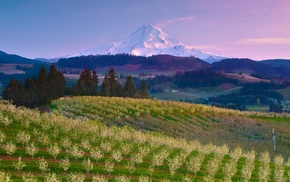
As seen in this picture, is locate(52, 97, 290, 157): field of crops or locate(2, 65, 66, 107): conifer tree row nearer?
locate(52, 97, 290, 157): field of crops

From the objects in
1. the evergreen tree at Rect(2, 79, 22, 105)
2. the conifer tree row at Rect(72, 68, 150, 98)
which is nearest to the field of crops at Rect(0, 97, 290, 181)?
the evergreen tree at Rect(2, 79, 22, 105)

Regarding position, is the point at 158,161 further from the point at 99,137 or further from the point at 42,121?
the point at 42,121

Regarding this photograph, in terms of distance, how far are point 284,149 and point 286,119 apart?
28888mm

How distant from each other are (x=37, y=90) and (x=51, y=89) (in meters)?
4.55

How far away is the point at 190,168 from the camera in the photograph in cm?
3139

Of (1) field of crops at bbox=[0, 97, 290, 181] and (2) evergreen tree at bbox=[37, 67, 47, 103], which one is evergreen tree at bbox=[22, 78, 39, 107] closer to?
(2) evergreen tree at bbox=[37, 67, 47, 103]

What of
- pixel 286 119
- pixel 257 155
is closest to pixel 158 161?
pixel 257 155

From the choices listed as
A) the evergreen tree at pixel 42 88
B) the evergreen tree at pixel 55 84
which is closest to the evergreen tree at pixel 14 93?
the evergreen tree at pixel 42 88

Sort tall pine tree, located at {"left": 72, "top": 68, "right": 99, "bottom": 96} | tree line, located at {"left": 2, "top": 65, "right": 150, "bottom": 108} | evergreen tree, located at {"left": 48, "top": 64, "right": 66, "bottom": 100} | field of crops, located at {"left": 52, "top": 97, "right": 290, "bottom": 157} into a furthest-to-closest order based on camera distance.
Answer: tall pine tree, located at {"left": 72, "top": 68, "right": 99, "bottom": 96}, evergreen tree, located at {"left": 48, "top": 64, "right": 66, "bottom": 100}, tree line, located at {"left": 2, "top": 65, "right": 150, "bottom": 108}, field of crops, located at {"left": 52, "top": 97, "right": 290, "bottom": 157}

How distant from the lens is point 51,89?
372 ft

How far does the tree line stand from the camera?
106062 mm

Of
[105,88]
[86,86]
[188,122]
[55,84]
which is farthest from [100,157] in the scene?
[86,86]

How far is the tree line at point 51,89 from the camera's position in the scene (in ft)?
348

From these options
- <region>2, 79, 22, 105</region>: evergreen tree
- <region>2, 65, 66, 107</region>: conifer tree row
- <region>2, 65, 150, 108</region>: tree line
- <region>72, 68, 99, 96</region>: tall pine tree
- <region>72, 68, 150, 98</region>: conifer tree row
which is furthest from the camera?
<region>72, 68, 150, 98</region>: conifer tree row
